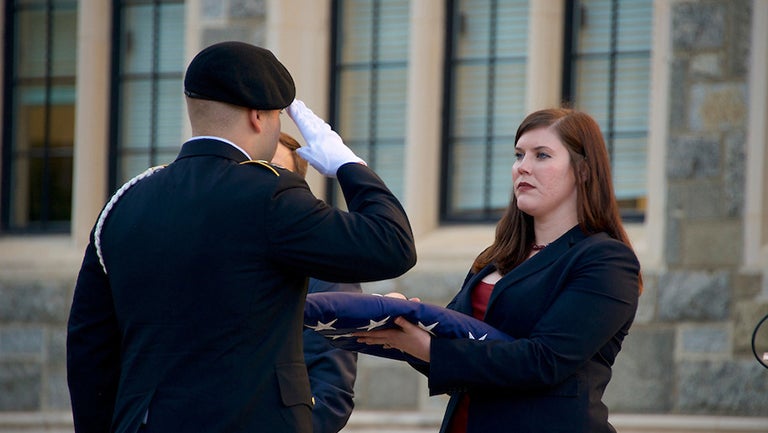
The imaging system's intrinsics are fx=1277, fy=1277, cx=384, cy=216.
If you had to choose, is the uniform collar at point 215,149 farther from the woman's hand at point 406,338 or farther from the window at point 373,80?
the window at point 373,80

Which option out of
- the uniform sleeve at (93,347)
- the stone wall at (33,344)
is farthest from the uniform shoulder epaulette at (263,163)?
the stone wall at (33,344)

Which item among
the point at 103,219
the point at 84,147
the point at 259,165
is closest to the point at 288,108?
the point at 259,165

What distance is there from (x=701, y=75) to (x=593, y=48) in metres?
0.80

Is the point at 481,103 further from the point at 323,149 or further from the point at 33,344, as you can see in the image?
the point at 323,149

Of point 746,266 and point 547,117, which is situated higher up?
point 547,117

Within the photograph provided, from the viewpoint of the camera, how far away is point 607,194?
3092 mm

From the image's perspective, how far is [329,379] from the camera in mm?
3482

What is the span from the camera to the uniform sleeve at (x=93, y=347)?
8.58ft

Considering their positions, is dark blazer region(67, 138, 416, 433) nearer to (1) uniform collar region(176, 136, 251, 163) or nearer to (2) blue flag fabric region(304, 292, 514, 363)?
(1) uniform collar region(176, 136, 251, 163)

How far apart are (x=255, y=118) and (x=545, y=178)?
0.82m

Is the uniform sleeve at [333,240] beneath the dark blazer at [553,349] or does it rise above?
above

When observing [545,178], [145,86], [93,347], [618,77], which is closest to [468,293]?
[545,178]

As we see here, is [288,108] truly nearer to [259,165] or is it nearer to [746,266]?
[259,165]

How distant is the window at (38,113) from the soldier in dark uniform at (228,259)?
553cm
